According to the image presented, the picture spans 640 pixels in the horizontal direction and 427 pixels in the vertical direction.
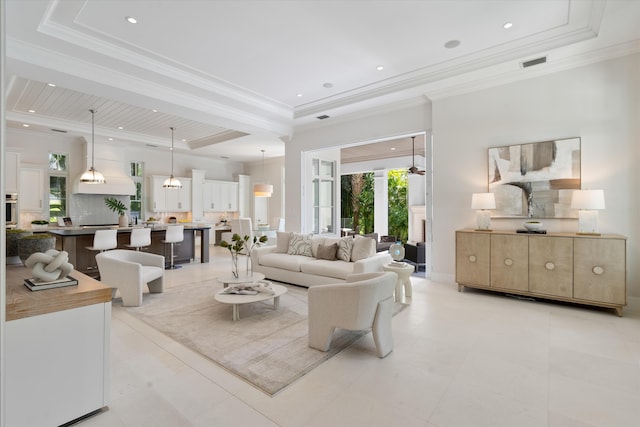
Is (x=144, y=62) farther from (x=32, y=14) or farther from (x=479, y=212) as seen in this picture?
(x=479, y=212)

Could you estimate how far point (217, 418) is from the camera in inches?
73.6

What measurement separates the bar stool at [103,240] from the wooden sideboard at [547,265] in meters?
5.57

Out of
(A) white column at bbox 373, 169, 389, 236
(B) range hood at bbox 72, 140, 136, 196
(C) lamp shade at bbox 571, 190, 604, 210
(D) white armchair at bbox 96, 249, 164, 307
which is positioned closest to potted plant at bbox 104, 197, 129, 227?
(B) range hood at bbox 72, 140, 136, 196

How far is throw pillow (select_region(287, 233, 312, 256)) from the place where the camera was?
5.38 m

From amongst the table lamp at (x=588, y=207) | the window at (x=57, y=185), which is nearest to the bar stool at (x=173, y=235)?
the window at (x=57, y=185)

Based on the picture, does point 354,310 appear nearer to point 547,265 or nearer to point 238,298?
point 238,298

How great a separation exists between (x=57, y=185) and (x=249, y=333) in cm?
754

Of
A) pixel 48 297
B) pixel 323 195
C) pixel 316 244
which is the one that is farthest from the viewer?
pixel 323 195

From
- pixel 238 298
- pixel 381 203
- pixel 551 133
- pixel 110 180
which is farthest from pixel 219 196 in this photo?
pixel 551 133

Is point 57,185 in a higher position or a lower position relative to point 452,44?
lower

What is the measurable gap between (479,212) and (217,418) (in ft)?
14.1

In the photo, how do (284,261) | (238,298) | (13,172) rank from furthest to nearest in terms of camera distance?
(13,172)
(284,261)
(238,298)

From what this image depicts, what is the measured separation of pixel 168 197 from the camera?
9.45 m

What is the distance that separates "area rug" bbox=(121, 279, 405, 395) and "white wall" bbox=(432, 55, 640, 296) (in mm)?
2073
